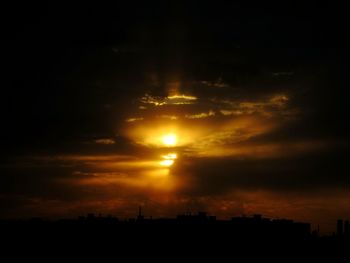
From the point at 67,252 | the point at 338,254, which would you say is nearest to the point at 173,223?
the point at 67,252

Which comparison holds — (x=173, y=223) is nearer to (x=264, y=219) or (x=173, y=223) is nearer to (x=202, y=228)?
(x=202, y=228)

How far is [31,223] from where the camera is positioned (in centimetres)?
13862

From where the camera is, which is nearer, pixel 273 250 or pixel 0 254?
pixel 0 254

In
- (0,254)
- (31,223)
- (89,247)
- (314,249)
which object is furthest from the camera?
(31,223)

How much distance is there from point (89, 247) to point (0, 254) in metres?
17.7

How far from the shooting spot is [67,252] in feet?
387

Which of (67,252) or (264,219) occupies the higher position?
(264,219)

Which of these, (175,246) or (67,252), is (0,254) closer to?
(67,252)

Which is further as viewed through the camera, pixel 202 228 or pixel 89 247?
pixel 202 228

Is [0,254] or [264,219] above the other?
[264,219]

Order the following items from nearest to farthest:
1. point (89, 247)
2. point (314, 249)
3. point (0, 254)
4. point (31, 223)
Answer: point (0, 254) < point (89, 247) < point (314, 249) < point (31, 223)

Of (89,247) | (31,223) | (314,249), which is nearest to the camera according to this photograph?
(89,247)

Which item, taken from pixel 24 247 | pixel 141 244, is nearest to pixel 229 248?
pixel 141 244

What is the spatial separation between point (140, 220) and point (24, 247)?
33.4m
